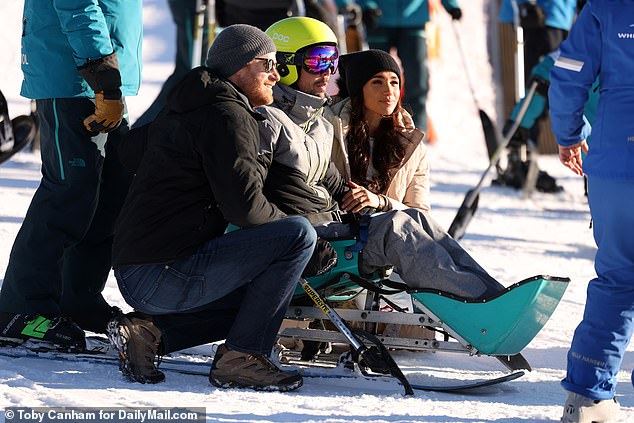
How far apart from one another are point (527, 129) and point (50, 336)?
4.62 meters

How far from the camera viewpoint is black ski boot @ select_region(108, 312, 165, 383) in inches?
169

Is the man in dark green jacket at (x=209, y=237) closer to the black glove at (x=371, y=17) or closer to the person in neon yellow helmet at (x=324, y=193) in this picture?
the person in neon yellow helmet at (x=324, y=193)

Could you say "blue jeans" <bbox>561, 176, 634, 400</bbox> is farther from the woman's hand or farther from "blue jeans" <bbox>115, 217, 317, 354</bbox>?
the woman's hand

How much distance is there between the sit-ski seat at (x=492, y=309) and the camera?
14.1 feet

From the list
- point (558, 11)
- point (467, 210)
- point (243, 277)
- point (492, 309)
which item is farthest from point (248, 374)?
point (558, 11)

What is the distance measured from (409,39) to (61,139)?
409 cm

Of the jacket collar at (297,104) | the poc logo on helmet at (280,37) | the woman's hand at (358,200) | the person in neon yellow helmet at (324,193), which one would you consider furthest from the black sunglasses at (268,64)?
the woman's hand at (358,200)

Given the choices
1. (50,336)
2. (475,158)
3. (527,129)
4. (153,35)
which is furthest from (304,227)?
(153,35)

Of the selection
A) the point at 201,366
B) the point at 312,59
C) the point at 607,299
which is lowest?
the point at 201,366

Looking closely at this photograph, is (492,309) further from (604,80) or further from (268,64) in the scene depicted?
(268,64)

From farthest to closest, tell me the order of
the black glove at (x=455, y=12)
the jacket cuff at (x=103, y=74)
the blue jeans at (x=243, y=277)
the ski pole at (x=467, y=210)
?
1. the black glove at (x=455, y=12)
2. the ski pole at (x=467, y=210)
3. the jacket cuff at (x=103, y=74)
4. the blue jeans at (x=243, y=277)

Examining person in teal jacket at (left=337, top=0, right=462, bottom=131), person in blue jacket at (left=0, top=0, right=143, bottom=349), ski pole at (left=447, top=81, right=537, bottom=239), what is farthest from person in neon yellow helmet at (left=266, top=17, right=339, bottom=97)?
person in teal jacket at (left=337, top=0, right=462, bottom=131)

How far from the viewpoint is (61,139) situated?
4738mm

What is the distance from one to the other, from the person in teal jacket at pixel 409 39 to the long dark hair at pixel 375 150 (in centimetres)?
295
